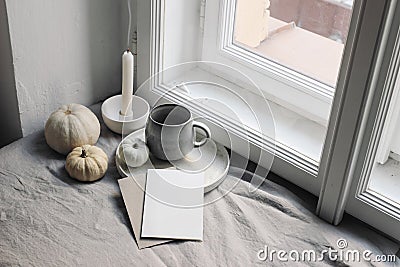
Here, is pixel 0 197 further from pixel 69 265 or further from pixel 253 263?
pixel 253 263

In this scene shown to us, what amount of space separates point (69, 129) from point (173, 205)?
0.88 feet

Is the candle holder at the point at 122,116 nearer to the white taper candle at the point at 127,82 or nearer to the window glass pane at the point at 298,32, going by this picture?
the white taper candle at the point at 127,82

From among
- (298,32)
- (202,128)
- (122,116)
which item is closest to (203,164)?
(202,128)

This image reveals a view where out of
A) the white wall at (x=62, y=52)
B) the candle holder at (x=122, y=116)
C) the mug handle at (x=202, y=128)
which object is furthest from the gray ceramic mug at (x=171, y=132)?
the white wall at (x=62, y=52)

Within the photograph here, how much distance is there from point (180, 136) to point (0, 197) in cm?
36

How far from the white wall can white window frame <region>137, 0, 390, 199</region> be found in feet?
0.24

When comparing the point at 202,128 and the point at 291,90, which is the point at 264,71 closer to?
the point at 291,90

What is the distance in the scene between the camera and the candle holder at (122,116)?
1411mm

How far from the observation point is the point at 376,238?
1212mm

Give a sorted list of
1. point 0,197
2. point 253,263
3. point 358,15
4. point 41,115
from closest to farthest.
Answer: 1. point 358,15
2. point 253,263
3. point 0,197
4. point 41,115

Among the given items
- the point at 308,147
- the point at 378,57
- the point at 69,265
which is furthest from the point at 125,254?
the point at 378,57

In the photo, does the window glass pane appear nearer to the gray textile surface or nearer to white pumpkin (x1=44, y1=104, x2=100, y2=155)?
the gray textile surface

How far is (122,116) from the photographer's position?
1440 millimetres

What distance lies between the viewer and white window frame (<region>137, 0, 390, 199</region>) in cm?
129
